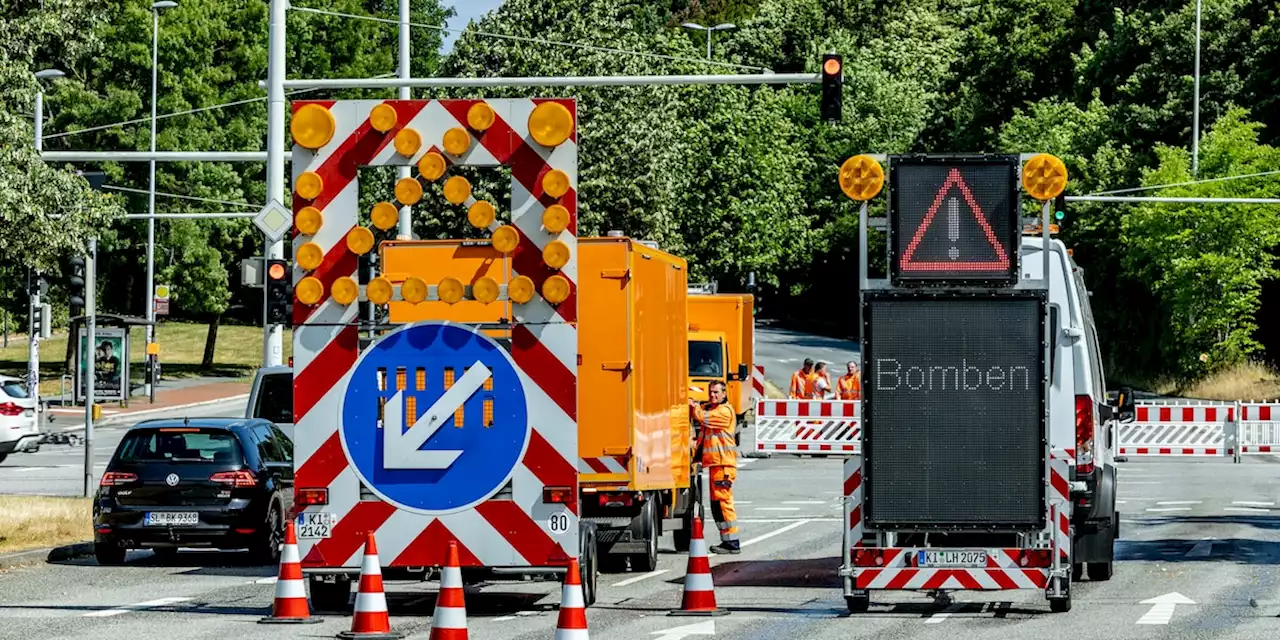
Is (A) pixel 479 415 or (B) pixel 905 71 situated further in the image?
(B) pixel 905 71

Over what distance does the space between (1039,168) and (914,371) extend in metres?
1.62

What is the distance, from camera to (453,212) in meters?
52.7

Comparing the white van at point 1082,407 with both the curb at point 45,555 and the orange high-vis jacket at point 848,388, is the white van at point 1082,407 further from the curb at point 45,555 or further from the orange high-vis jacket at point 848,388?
the orange high-vis jacket at point 848,388

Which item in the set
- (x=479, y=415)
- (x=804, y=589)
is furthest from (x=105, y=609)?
(x=804, y=589)

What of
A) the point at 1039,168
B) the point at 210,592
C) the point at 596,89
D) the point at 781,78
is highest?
the point at 596,89

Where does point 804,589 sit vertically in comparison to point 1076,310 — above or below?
below

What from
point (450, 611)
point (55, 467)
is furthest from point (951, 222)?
point (55, 467)

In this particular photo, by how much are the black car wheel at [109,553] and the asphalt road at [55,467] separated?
939cm

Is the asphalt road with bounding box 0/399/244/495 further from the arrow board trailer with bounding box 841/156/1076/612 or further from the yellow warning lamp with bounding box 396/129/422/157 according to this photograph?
the arrow board trailer with bounding box 841/156/1076/612

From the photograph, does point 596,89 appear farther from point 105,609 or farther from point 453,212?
point 105,609

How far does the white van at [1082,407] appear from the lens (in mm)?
16562

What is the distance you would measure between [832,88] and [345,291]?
1362 centimetres

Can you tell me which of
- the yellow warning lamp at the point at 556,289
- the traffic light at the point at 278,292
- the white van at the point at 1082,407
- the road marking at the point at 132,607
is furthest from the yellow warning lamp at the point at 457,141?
the traffic light at the point at 278,292

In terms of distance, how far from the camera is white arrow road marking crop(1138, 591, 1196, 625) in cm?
1473
